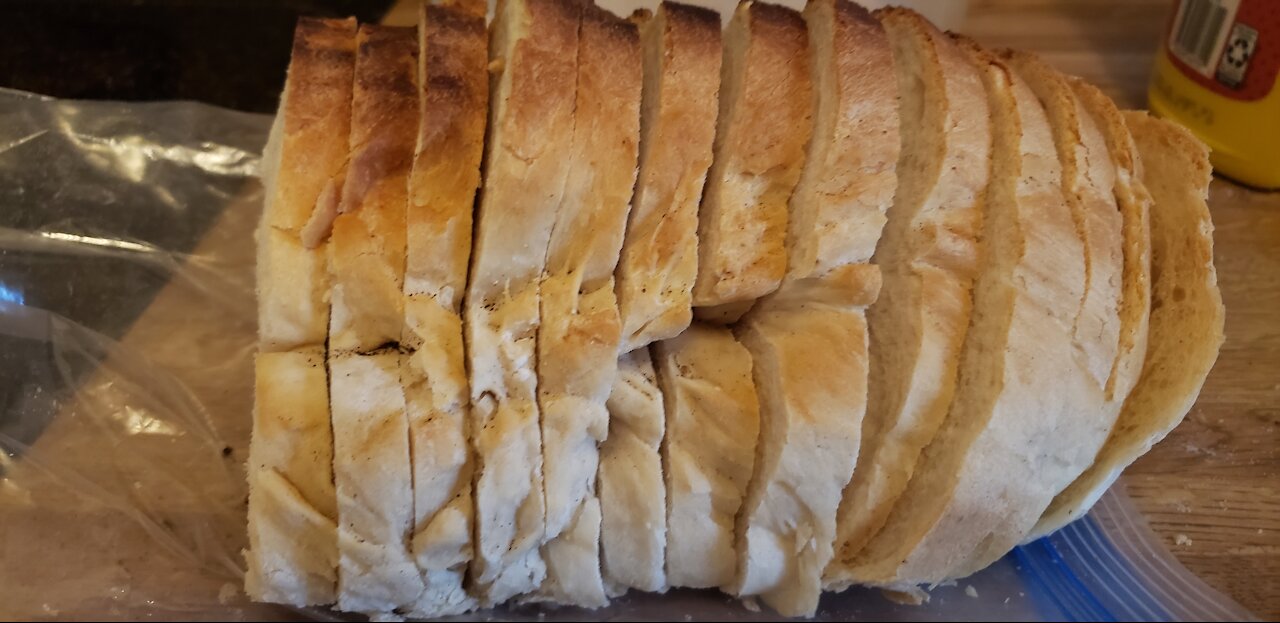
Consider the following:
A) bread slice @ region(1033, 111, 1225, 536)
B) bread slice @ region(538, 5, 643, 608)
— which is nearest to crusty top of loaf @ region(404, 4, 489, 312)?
bread slice @ region(538, 5, 643, 608)

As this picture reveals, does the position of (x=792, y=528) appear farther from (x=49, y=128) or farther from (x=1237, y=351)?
Result: (x=49, y=128)

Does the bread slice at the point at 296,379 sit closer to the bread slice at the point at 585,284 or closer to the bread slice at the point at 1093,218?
the bread slice at the point at 585,284

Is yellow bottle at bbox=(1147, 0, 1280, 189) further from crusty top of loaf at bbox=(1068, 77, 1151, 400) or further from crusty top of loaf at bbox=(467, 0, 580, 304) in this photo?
crusty top of loaf at bbox=(467, 0, 580, 304)

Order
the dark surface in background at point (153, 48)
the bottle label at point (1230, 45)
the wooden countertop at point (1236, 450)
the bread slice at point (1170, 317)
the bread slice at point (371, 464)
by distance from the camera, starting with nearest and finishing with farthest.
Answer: the bread slice at point (371, 464)
the bread slice at point (1170, 317)
the wooden countertop at point (1236, 450)
the bottle label at point (1230, 45)
the dark surface in background at point (153, 48)

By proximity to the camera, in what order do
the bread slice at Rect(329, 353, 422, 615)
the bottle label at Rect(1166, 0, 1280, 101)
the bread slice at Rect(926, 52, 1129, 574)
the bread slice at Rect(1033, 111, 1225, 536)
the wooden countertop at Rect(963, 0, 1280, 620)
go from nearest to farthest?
the bread slice at Rect(329, 353, 422, 615) → the bread slice at Rect(926, 52, 1129, 574) → the bread slice at Rect(1033, 111, 1225, 536) → the wooden countertop at Rect(963, 0, 1280, 620) → the bottle label at Rect(1166, 0, 1280, 101)

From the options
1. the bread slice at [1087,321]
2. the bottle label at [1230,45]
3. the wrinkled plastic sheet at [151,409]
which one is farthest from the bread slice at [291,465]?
the bottle label at [1230,45]

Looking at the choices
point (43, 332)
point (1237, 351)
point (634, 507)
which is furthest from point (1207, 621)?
point (43, 332)

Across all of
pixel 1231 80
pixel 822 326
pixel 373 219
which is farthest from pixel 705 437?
pixel 1231 80

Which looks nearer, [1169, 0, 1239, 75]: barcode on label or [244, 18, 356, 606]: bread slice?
[244, 18, 356, 606]: bread slice
